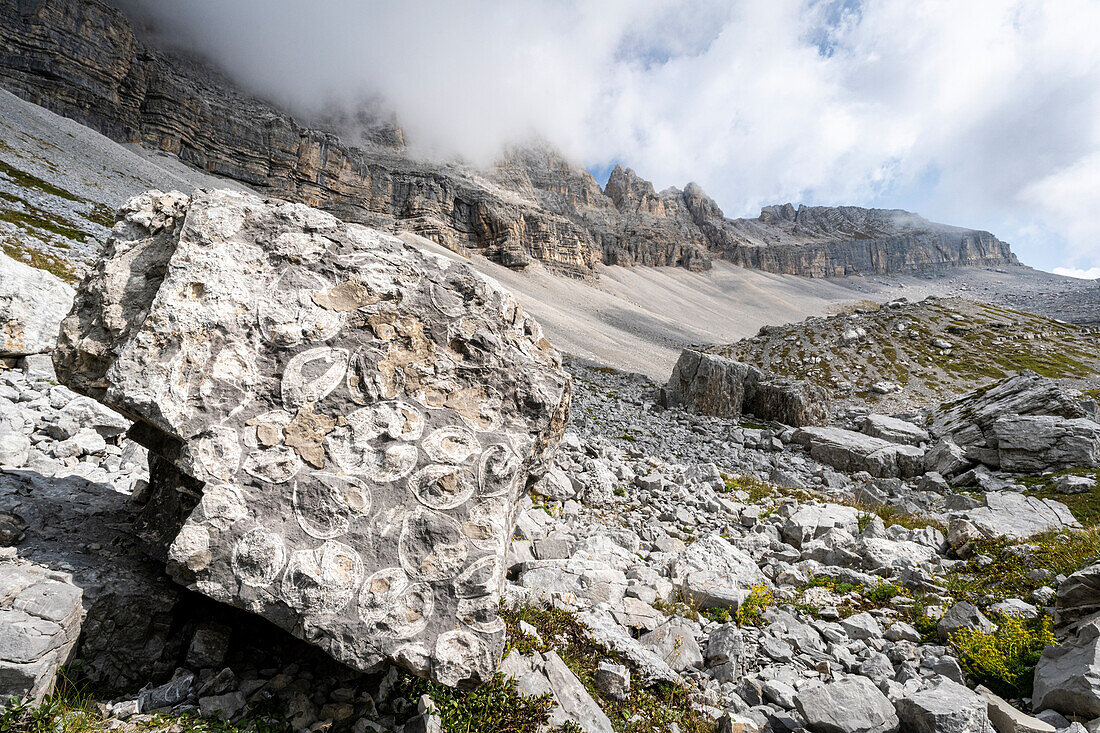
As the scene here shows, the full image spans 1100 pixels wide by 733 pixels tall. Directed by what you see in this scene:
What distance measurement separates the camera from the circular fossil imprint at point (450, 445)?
467cm

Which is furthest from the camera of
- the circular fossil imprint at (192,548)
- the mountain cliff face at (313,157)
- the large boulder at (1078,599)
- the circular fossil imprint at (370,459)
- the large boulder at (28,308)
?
the mountain cliff face at (313,157)

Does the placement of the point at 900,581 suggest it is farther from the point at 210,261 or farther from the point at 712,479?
the point at 210,261

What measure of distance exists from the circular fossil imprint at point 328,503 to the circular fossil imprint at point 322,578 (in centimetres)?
16

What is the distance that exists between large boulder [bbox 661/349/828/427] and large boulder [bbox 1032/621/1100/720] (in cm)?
2118

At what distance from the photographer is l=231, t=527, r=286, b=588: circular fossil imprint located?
3.73 meters

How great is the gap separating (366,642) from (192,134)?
15341 centimetres

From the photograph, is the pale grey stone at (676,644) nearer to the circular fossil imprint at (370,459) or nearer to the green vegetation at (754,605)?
the green vegetation at (754,605)

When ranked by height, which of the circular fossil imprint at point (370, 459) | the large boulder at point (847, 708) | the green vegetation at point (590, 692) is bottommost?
the green vegetation at point (590, 692)

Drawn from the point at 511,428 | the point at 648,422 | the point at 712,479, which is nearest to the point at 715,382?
the point at 648,422

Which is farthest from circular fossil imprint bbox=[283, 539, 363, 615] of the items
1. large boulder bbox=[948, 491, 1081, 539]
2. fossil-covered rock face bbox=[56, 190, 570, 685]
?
large boulder bbox=[948, 491, 1081, 539]

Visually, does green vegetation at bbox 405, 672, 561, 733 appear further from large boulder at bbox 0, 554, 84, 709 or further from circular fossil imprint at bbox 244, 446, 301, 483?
large boulder at bbox 0, 554, 84, 709

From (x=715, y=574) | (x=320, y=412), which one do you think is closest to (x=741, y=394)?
(x=715, y=574)

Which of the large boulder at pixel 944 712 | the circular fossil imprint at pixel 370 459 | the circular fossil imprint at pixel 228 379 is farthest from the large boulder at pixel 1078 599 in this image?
the circular fossil imprint at pixel 228 379

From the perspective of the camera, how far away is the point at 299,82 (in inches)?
6137
